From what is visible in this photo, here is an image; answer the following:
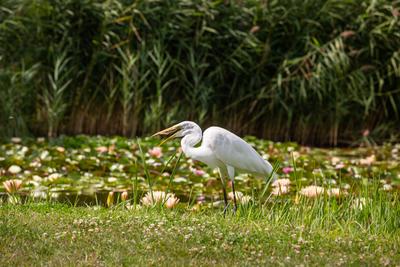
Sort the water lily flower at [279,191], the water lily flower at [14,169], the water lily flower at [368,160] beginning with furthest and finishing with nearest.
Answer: the water lily flower at [368,160]
the water lily flower at [14,169]
the water lily flower at [279,191]

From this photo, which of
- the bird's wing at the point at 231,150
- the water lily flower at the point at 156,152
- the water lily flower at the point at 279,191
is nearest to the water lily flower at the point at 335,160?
the water lily flower at the point at 156,152

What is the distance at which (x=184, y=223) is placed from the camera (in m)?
4.92

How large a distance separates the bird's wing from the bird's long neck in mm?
66

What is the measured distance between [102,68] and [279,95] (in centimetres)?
213

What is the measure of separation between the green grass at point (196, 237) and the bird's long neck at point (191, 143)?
0.44 metres

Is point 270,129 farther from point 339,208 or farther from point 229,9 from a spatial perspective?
point 339,208

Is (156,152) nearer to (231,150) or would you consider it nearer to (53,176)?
(53,176)

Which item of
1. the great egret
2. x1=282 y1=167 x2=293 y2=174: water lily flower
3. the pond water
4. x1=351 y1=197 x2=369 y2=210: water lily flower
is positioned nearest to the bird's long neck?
the great egret

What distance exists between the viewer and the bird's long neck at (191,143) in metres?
5.66

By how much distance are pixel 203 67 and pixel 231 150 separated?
4.67 m

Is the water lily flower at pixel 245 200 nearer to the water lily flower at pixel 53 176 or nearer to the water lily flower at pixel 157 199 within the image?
the water lily flower at pixel 157 199

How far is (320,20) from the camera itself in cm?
1051

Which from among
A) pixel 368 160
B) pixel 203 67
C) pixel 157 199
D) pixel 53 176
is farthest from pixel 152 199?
pixel 203 67

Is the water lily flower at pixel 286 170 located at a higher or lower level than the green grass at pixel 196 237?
higher
